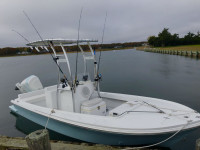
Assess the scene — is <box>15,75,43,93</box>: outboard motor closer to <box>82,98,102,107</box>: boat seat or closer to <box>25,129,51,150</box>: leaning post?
<box>82,98,102,107</box>: boat seat

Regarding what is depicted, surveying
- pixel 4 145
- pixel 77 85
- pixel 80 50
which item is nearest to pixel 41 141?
pixel 4 145

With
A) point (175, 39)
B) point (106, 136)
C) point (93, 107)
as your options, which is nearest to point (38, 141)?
point (106, 136)

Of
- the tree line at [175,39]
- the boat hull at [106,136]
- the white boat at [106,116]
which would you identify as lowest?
the boat hull at [106,136]

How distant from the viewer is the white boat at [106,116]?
140 inches

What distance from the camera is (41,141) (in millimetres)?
2623

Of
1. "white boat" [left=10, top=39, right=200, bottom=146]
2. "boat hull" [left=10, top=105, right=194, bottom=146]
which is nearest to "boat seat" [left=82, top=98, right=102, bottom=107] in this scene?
"white boat" [left=10, top=39, right=200, bottom=146]

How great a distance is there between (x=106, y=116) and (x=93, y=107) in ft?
2.16

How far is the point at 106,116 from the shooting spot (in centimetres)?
407

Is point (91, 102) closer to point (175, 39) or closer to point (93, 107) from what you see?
point (93, 107)

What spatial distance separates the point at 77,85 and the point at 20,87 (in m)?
3.69

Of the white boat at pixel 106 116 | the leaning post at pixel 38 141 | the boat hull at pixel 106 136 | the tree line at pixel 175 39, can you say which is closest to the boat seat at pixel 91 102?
the white boat at pixel 106 116

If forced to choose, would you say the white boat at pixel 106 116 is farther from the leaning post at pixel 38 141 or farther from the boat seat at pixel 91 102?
the leaning post at pixel 38 141

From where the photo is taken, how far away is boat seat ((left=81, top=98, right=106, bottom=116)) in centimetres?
455

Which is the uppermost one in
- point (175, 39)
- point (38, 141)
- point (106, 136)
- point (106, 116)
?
point (175, 39)
